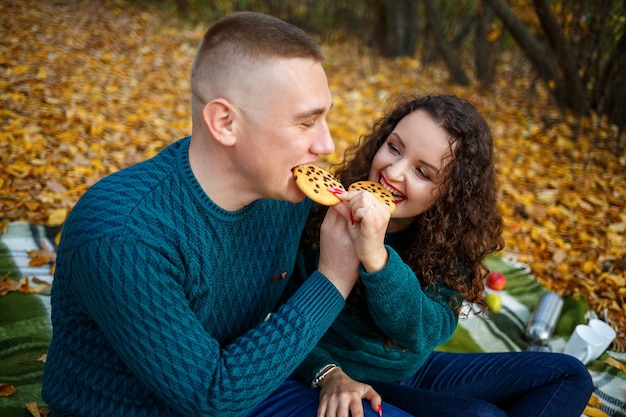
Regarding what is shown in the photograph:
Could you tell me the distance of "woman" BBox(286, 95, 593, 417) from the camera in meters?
2.13

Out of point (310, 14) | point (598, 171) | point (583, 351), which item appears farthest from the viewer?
point (310, 14)

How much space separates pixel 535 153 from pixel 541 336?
3.13 meters

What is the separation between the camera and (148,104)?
6316 millimetres

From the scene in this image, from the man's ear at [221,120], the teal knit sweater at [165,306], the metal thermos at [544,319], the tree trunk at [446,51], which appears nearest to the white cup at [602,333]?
the metal thermos at [544,319]

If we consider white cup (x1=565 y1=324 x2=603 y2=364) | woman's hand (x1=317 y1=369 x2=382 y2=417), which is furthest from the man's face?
white cup (x1=565 y1=324 x2=603 y2=364)

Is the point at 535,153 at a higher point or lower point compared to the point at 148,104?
higher

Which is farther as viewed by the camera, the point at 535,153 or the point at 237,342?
the point at 535,153

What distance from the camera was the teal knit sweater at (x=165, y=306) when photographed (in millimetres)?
1486

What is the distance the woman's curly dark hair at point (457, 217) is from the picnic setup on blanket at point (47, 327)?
56cm

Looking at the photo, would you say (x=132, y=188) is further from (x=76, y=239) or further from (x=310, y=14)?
(x=310, y=14)

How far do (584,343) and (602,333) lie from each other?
0.24 metres

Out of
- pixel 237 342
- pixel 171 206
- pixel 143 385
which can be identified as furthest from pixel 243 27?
pixel 143 385

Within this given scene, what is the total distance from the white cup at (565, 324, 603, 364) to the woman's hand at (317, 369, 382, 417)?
1904 millimetres

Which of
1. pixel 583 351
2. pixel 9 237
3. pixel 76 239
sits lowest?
pixel 9 237
